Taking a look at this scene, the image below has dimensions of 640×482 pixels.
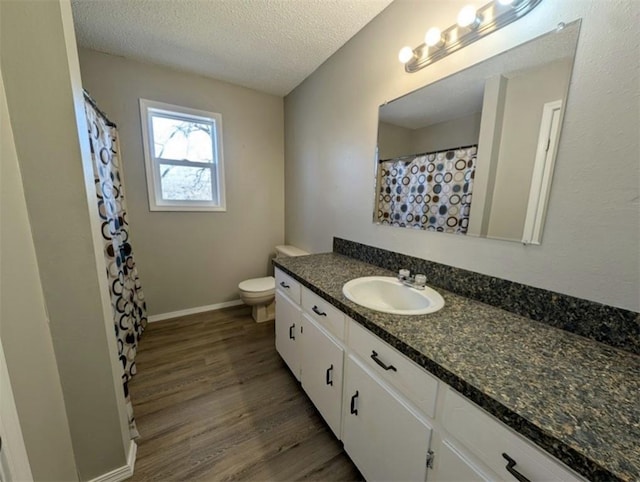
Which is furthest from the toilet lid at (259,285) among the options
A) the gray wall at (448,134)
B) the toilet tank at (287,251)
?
the gray wall at (448,134)

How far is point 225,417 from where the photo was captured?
146cm

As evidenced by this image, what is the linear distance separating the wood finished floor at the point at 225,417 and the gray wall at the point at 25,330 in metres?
0.49

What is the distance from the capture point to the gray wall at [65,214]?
31.5 inches

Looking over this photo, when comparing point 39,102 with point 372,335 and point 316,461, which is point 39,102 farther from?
point 316,461

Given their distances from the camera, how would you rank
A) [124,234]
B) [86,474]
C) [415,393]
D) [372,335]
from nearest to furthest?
[415,393] → [372,335] → [86,474] → [124,234]

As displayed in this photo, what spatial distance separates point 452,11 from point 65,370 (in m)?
2.29

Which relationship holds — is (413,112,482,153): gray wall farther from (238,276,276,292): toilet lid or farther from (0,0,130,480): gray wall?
(238,276,276,292): toilet lid

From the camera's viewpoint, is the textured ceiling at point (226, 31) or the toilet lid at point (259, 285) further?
the toilet lid at point (259, 285)

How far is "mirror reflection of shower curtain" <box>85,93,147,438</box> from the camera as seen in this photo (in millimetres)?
1362

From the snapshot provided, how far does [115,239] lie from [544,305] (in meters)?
2.34

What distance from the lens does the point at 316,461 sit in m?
1.23

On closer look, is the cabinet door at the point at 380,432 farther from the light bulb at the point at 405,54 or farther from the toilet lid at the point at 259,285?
the light bulb at the point at 405,54

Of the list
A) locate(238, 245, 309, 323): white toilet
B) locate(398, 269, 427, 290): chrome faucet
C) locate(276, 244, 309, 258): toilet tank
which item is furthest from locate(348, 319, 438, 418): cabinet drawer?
locate(276, 244, 309, 258): toilet tank

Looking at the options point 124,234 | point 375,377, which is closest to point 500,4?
point 375,377
